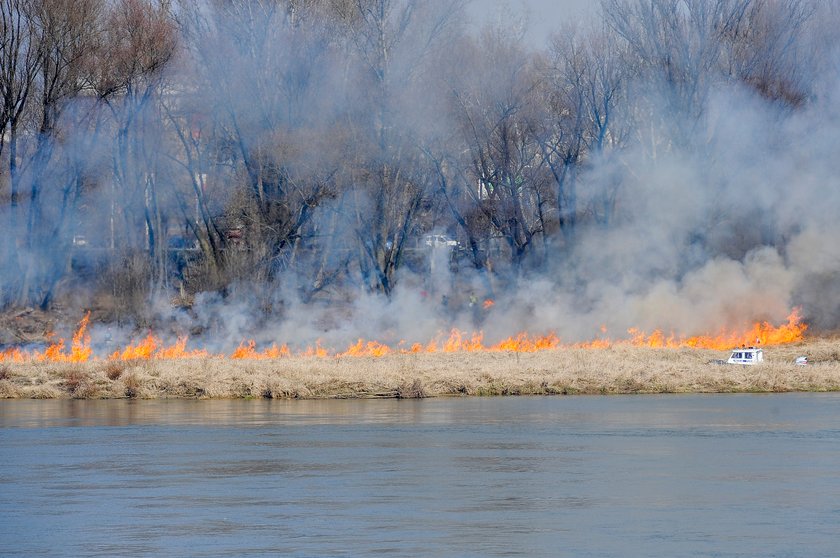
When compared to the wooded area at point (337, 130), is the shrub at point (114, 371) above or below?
below

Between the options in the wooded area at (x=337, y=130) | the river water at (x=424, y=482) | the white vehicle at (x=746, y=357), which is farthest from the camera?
the wooded area at (x=337, y=130)

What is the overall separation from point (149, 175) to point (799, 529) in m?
52.0

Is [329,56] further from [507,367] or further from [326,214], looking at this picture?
[507,367]

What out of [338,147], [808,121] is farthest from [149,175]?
[808,121]

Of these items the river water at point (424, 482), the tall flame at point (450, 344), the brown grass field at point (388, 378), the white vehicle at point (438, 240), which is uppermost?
the white vehicle at point (438, 240)

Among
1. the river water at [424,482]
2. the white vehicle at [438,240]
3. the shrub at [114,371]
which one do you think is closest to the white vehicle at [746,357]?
the river water at [424,482]

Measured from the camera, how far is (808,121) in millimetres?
62188

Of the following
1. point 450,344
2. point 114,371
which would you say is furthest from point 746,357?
point 114,371

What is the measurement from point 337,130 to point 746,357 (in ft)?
79.2

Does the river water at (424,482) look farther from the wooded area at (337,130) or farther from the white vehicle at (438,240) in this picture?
the white vehicle at (438,240)

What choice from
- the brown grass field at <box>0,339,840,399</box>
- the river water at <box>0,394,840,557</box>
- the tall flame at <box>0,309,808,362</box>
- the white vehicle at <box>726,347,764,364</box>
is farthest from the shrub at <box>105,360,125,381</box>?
the white vehicle at <box>726,347,764,364</box>

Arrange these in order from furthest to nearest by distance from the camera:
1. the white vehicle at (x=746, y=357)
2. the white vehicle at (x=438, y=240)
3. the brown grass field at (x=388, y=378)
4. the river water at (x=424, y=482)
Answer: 1. the white vehicle at (x=438, y=240)
2. the white vehicle at (x=746, y=357)
3. the brown grass field at (x=388, y=378)
4. the river water at (x=424, y=482)

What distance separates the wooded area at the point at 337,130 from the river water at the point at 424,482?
2624cm

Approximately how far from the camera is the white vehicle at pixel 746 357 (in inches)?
1994
